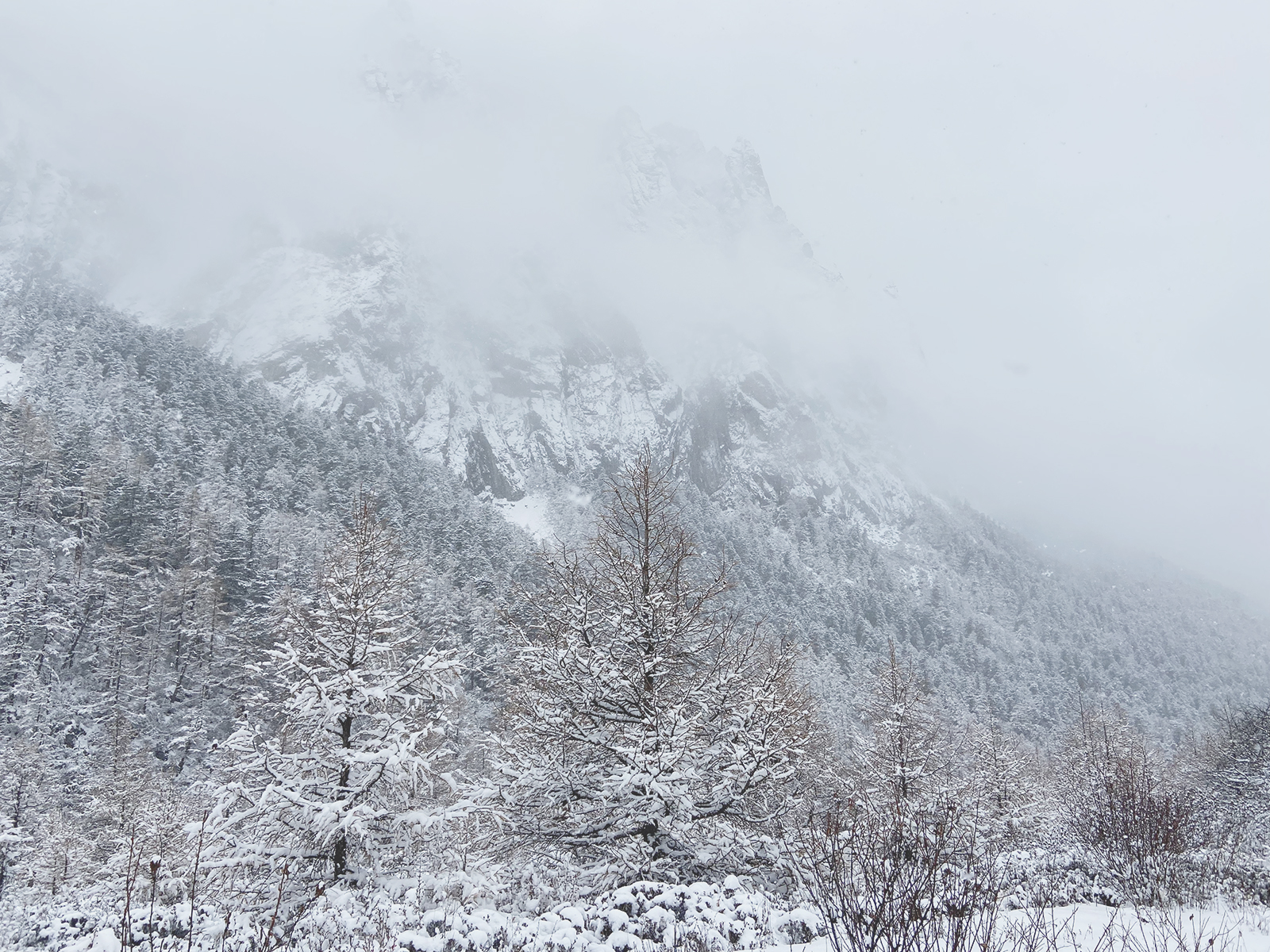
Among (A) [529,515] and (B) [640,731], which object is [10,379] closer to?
(A) [529,515]

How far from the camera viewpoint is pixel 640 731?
974 cm

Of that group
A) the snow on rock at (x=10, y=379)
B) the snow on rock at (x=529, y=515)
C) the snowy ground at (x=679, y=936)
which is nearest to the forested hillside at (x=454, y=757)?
the snowy ground at (x=679, y=936)

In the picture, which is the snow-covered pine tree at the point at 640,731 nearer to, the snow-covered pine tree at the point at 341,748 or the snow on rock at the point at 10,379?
the snow-covered pine tree at the point at 341,748

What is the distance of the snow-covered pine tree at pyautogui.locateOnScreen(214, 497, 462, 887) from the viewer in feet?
34.1

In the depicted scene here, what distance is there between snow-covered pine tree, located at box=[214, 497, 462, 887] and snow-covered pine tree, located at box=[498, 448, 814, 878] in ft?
6.33

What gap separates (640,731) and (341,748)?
5.53m

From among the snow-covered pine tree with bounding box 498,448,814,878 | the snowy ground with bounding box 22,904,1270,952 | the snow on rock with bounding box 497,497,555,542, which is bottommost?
the snowy ground with bounding box 22,904,1270,952

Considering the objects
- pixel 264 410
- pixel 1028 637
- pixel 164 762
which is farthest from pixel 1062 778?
pixel 1028 637

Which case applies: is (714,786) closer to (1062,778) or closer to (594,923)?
(594,923)

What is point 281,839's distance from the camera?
10711 mm

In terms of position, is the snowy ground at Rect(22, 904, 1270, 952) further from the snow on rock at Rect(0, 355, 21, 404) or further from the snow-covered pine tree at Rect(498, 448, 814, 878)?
the snow on rock at Rect(0, 355, 21, 404)

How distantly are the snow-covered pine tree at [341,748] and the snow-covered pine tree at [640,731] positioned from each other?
1.93 metres

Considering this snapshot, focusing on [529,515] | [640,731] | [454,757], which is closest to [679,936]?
[640,731]

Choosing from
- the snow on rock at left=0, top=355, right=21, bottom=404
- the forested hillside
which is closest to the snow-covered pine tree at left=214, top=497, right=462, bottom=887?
the forested hillside
